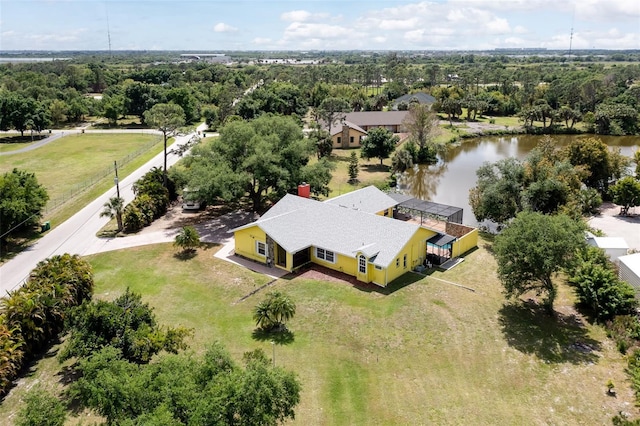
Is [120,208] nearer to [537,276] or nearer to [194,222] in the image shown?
[194,222]

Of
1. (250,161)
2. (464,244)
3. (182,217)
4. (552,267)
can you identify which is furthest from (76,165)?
(552,267)

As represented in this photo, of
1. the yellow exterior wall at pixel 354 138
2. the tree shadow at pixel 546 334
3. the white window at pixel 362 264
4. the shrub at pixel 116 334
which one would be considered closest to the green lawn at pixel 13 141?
the yellow exterior wall at pixel 354 138

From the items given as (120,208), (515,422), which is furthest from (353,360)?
(120,208)

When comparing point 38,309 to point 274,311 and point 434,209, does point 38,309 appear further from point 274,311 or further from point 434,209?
point 434,209

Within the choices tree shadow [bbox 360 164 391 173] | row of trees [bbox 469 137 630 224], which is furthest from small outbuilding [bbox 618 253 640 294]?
tree shadow [bbox 360 164 391 173]

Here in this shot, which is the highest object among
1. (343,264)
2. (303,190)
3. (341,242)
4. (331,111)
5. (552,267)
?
(331,111)

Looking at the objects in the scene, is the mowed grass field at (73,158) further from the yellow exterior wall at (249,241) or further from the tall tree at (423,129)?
the tall tree at (423,129)

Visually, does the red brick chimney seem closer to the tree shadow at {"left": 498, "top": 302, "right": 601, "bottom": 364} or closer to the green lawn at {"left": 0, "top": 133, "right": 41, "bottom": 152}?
the tree shadow at {"left": 498, "top": 302, "right": 601, "bottom": 364}

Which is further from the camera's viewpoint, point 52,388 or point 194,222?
point 194,222
